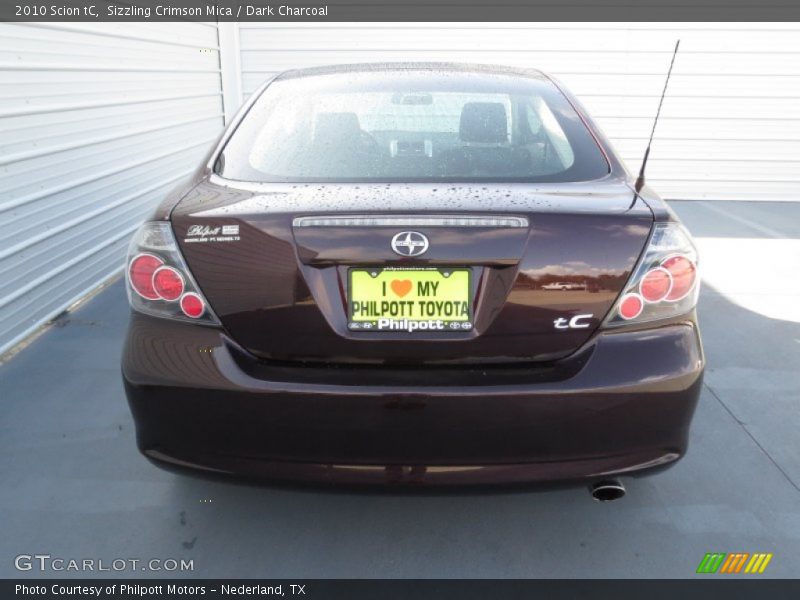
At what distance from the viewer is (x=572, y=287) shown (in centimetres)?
188

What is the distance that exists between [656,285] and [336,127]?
128 cm

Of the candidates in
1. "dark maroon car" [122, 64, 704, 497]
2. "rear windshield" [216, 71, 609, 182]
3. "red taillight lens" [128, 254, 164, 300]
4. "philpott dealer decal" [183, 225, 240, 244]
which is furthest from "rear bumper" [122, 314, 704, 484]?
"rear windshield" [216, 71, 609, 182]

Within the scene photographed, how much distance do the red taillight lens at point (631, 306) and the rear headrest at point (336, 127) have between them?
1.13 m

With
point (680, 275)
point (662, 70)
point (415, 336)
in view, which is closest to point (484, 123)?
point (680, 275)

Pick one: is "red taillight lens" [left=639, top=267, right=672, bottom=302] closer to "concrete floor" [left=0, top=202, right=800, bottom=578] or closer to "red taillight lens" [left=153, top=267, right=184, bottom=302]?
"concrete floor" [left=0, top=202, right=800, bottom=578]

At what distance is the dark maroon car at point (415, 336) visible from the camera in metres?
1.86

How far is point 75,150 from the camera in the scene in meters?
4.55

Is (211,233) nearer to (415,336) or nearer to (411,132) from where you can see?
(415,336)

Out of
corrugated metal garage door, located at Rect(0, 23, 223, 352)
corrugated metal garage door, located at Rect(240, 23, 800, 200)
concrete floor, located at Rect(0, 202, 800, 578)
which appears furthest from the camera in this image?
corrugated metal garage door, located at Rect(240, 23, 800, 200)

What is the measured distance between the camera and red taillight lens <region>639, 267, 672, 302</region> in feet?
6.40

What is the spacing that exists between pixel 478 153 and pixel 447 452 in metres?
1.06

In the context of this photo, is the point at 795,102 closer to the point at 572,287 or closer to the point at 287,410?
the point at 572,287
